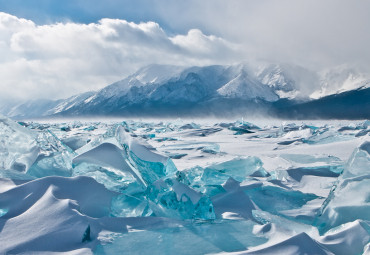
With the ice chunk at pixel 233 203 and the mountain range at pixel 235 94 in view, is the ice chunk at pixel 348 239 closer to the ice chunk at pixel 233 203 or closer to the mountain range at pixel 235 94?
the ice chunk at pixel 233 203

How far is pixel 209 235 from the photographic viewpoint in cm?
188

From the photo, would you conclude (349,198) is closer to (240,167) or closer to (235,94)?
(240,167)

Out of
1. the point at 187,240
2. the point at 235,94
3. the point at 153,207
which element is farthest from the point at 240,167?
the point at 235,94

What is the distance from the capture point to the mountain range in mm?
91375

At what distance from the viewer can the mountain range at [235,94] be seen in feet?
300

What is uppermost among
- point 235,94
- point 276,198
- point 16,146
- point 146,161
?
point 235,94

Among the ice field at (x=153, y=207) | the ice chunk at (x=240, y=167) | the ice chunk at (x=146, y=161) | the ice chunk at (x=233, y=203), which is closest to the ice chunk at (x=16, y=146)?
the ice field at (x=153, y=207)

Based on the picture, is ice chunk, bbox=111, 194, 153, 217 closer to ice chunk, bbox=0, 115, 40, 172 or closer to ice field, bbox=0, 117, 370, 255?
ice field, bbox=0, 117, 370, 255

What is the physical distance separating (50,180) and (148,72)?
6118 inches

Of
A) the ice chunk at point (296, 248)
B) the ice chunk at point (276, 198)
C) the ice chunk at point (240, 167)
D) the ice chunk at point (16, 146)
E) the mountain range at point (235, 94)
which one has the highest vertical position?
the mountain range at point (235, 94)

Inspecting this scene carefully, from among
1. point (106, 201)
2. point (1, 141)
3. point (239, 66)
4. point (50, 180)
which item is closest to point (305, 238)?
point (106, 201)

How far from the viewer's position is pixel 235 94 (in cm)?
10719

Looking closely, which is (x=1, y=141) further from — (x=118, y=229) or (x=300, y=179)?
(x=300, y=179)

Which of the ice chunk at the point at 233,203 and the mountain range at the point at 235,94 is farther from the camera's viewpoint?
the mountain range at the point at 235,94
